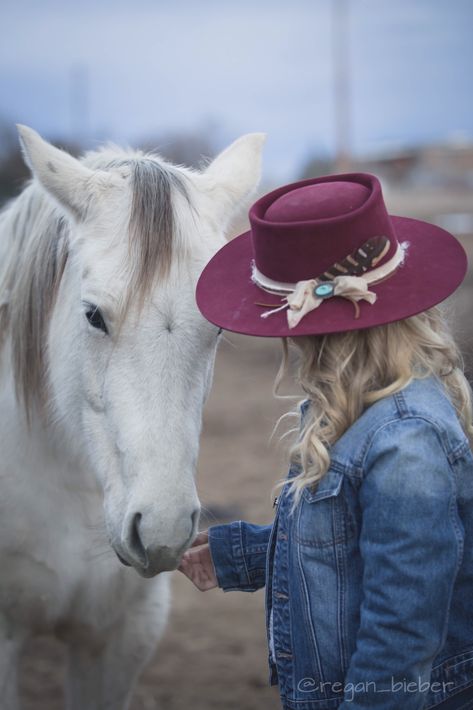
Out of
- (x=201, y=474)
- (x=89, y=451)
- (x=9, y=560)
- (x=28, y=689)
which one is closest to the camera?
(x=89, y=451)

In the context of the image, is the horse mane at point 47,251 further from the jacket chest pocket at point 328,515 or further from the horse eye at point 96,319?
the jacket chest pocket at point 328,515

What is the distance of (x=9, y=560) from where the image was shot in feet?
8.94

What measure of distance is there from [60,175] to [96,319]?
1.65ft

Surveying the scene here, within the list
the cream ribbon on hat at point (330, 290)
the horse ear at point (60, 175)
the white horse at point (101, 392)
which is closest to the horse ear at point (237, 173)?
the white horse at point (101, 392)

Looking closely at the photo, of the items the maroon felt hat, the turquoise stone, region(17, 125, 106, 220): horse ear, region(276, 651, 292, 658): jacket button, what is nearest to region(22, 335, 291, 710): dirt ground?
region(17, 125, 106, 220): horse ear

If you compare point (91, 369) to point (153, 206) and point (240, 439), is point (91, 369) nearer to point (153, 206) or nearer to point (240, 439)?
point (153, 206)

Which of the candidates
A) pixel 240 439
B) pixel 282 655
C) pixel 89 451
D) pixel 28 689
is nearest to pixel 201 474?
pixel 240 439

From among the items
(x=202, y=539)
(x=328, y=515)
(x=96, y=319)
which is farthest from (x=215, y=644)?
(x=328, y=515)

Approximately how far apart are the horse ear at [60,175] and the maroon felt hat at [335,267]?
696mm

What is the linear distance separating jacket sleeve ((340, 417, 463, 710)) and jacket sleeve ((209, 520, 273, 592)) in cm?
56

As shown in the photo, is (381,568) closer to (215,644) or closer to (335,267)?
(335,267)

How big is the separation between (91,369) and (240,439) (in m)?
5.49

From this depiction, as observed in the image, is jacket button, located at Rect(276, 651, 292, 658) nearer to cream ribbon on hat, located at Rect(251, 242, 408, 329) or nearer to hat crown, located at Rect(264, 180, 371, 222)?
cream ribbon on hat, located at Rect(251, 242, 408, 329)

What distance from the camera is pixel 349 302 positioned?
177 cm
